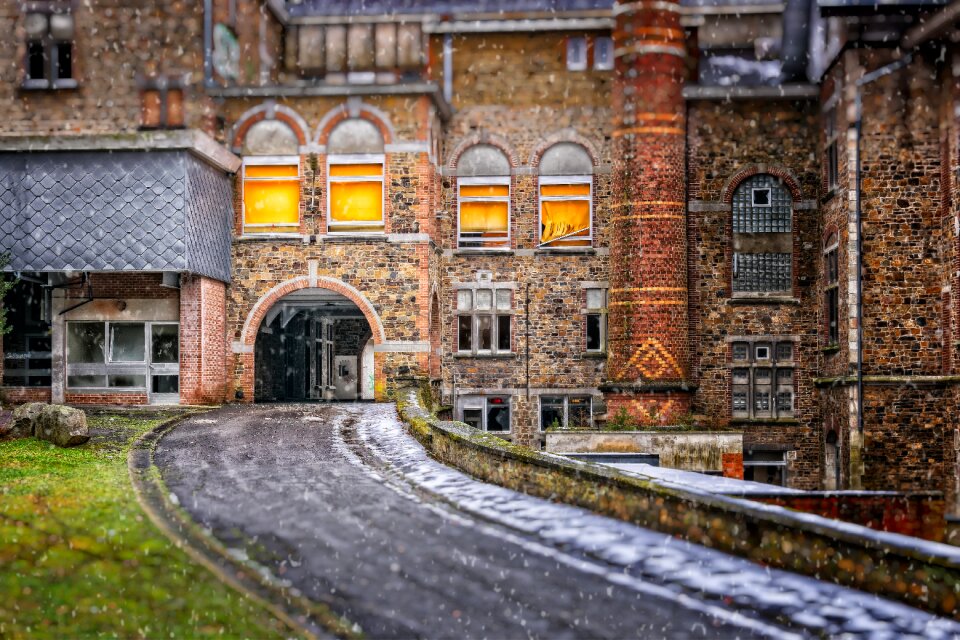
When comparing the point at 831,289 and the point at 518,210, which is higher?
the point at 518,210

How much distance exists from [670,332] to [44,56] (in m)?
17.5

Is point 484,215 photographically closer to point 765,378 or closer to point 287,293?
point 287,293

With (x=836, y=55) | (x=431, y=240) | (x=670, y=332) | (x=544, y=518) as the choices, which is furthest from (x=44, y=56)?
(x=544, y=518)

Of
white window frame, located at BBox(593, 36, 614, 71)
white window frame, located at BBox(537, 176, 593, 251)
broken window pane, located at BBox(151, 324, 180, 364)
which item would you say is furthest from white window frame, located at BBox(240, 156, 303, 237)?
white window frame, located at BBox(593, 36, 614, 71)

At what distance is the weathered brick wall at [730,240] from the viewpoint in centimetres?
2848

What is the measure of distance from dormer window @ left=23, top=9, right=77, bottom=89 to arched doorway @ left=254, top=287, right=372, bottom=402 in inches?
314

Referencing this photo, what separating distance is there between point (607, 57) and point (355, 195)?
27.0ft

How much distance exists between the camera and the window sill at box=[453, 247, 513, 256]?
29.1 metres

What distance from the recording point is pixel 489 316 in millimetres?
29359

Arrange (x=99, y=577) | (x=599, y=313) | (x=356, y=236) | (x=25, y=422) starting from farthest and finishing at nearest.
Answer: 1. (x=599, y=313)
2. (x=356, y=236)
3. (x=25, y=422)
4. (x=99, y=577)

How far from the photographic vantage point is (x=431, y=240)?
2702cm

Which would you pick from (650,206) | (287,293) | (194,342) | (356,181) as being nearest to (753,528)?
(194,342)

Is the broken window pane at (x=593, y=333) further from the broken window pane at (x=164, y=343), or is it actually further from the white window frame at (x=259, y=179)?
the broken window pane at (x=164, y=343)

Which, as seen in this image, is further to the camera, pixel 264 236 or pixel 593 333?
pixel 593 333
